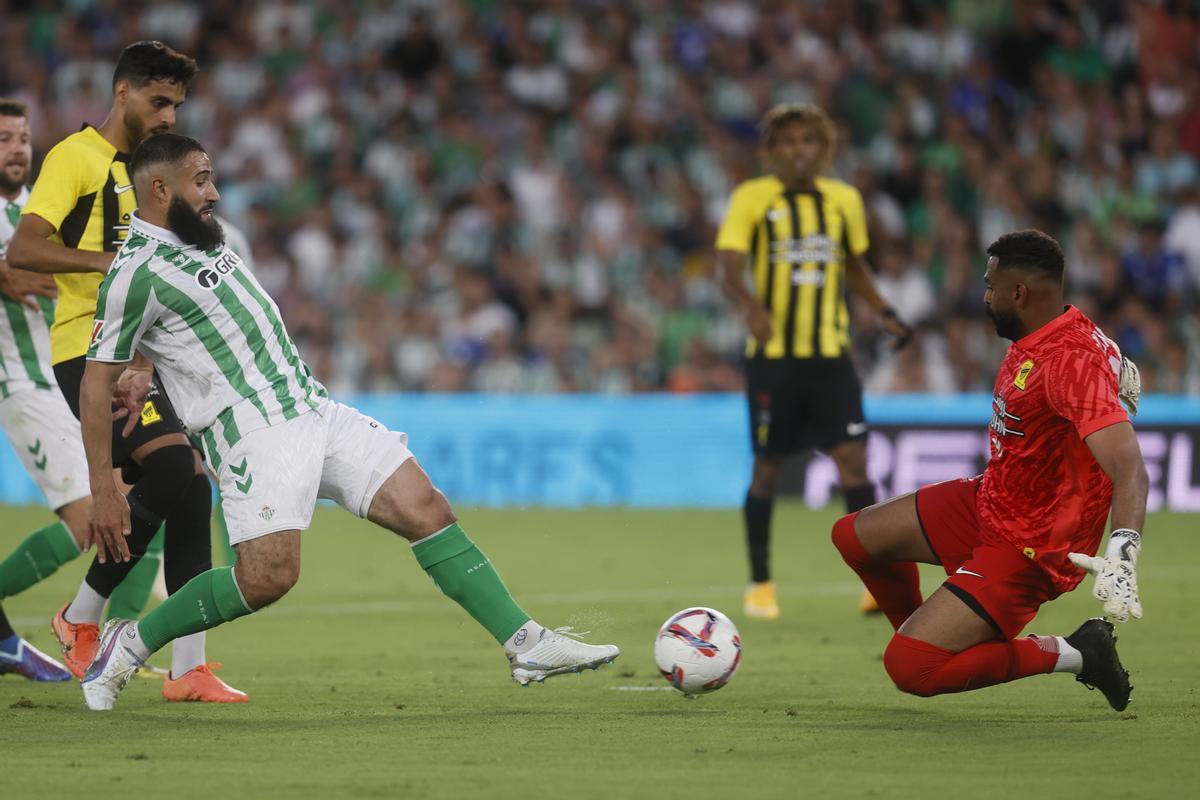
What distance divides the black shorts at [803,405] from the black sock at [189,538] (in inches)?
152

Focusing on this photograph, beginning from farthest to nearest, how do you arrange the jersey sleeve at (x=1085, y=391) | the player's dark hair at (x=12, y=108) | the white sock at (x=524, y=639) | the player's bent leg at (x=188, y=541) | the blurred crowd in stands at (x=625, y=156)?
the blurred crowd in stands at (x=625, y=156) < the player's dark hair at (x=12, y=108) < the player's bent leg at (x=188, y=541) < the white sock at (x=524, y=639) < the jersey sleeve at (x=1085, y=391)

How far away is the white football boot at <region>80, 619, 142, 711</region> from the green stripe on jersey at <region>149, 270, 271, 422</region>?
94cm

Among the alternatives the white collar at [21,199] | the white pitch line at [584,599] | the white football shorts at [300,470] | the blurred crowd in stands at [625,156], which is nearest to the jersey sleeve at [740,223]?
the white pitch line at [584,599]

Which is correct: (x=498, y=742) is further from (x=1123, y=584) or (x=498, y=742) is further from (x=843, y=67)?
(x=843, y=67)

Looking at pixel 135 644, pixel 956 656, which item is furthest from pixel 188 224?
pixel 956 656

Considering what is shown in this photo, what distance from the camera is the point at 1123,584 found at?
532 centimetres

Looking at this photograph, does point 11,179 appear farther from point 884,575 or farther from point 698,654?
point 884,575

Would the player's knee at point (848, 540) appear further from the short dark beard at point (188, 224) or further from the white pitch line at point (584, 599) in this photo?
the white pitch line at point (584, 599)

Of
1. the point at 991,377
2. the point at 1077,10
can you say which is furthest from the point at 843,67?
the point at 991,377

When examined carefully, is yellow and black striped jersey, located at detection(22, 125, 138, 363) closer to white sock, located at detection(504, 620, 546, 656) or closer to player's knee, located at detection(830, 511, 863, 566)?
white sock, located at detection(504, 620, 546, 656)

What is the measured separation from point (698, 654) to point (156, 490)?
6.63ft

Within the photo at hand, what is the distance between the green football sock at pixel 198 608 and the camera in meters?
6.00

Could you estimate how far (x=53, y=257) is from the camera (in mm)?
6441

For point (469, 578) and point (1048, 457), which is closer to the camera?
point (1048, 457)
